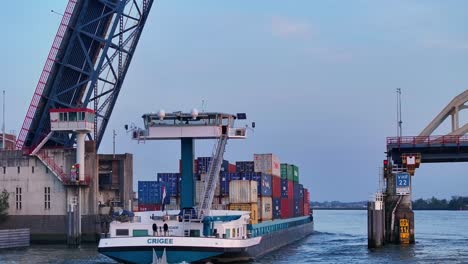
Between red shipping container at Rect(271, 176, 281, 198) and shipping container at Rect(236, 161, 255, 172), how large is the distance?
1451 millimetres

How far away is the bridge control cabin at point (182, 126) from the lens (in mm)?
36750

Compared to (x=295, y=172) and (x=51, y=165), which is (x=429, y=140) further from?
(x=51, y=165)

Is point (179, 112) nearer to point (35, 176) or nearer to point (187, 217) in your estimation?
point (187, 217)

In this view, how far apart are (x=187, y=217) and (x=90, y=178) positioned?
26.1 m

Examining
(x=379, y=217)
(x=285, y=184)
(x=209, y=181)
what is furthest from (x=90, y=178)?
(x=209, y=181)

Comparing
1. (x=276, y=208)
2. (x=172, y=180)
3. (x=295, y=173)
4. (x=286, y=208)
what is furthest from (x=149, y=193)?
(x=295, y=173)

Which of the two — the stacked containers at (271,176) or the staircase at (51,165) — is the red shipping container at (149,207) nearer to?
the stacked containers at (271,176)

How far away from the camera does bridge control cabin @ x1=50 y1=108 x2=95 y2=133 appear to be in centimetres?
5691

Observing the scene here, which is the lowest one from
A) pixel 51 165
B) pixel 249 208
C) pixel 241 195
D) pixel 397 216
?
pixel 397 216

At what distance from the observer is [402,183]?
174ft

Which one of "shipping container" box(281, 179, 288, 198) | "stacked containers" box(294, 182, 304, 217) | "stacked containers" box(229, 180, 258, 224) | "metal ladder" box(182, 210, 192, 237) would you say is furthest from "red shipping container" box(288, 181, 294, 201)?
"metal ladder" box(182, 210, 192, 237)

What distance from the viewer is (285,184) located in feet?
193

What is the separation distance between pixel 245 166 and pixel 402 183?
9804 millimetres

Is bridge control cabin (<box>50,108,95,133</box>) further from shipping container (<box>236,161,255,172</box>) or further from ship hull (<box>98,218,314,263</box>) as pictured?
ship hull (<box>98,218,314,263</box>)
